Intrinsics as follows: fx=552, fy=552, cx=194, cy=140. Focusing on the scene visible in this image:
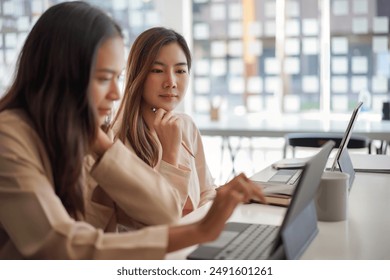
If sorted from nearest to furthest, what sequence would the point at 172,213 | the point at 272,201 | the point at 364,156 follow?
1. the point at 172,213
2. the point at 272,201
3. the point at 364,156

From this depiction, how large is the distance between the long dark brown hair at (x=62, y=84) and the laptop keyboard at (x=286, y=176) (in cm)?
97

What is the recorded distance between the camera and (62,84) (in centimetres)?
103

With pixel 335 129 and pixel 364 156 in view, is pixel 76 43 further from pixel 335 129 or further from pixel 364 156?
pixel 335 129

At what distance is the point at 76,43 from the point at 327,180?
721mm

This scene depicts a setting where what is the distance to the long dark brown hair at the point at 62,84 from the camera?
3.35ft

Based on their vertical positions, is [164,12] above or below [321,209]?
above

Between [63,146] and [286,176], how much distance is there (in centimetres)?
114

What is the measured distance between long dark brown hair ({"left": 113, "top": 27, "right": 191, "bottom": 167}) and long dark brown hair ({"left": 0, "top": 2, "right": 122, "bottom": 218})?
73cm

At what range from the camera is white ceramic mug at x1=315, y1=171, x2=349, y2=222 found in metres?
1.39

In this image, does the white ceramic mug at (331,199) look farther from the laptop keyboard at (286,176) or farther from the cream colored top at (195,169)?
the cream colored top at (195,169)

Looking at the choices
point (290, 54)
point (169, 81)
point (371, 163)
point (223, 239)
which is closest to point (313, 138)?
point (371, 163)

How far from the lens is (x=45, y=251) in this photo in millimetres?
948

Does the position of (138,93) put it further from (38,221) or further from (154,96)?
(38,221)
